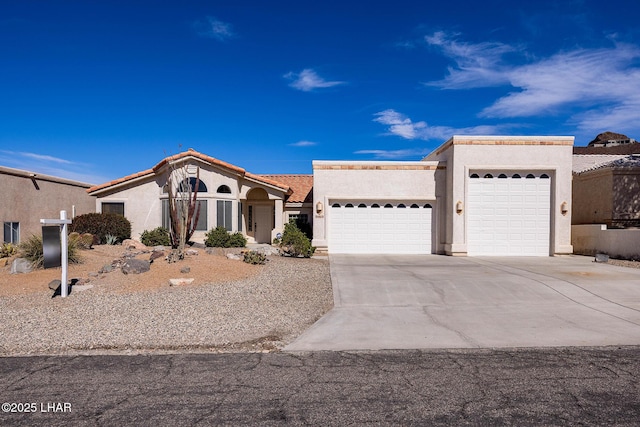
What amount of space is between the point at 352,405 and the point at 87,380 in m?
3.01

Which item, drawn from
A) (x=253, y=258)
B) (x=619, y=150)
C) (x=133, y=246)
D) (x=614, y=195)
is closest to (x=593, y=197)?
(x=614, y=195)

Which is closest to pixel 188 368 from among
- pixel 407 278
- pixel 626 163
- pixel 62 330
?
pixel 62 330

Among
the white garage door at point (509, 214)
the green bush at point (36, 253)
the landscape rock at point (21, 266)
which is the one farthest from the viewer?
the white garage door at point (509, 214)

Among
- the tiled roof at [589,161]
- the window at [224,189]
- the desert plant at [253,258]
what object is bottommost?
the desert plant at [253,258]

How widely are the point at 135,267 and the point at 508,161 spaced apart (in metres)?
14.0

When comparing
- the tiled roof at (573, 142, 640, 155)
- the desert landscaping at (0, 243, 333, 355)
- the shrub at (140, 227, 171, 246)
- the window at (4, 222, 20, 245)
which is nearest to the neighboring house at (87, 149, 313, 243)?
the shrub at (140, 227, 171, 246)

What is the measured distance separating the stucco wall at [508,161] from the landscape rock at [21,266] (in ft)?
45.6

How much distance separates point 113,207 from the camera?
72.3 ft

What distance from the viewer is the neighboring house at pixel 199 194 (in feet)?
67.9

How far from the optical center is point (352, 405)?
461cm

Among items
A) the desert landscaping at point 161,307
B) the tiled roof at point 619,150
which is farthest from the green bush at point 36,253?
the tiled roof at point 619,150

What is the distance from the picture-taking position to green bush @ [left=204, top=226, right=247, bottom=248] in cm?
1914

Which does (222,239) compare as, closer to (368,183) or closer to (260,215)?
(260,215)

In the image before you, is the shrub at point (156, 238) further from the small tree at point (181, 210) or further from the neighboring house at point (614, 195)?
the neighboring house at point (614, 195)
